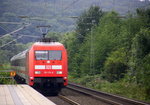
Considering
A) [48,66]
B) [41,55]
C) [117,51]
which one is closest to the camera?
[48,66]

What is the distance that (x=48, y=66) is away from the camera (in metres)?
22.9

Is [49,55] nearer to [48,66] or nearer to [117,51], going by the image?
[48,66]

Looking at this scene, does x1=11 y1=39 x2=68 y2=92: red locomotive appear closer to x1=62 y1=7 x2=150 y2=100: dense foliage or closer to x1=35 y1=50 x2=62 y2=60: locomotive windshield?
x1=35 y1=50 x2=62 y2=60: locomotive windshield

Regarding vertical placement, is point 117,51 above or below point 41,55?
above

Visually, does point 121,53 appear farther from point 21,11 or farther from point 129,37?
point 21,11

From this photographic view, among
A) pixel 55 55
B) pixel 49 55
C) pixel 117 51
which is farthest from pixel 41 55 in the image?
pixel 117 51

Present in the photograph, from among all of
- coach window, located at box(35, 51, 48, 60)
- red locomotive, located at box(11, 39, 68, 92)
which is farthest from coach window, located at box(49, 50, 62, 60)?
coach window, located at box(35, 51, 48, 60)

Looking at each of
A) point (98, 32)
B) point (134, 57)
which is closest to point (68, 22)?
point (98, 32)

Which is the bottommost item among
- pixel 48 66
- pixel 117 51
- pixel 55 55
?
pixel 48 66

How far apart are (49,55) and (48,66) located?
76 centimetres

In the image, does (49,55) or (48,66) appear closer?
(48,66)

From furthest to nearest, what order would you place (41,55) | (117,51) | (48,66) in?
(117,51) < (41,55) < (48,66)

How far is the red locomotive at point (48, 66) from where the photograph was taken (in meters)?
22.7

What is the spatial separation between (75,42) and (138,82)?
1014 inches
